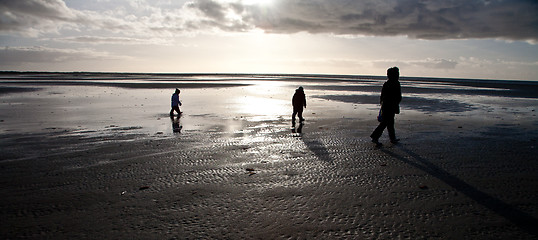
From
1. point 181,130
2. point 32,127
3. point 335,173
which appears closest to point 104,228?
point 335,173

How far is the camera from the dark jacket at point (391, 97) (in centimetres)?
822

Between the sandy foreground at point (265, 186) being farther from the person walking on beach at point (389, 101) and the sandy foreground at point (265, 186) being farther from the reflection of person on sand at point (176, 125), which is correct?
the reflection of person on sand at point (176, 125)

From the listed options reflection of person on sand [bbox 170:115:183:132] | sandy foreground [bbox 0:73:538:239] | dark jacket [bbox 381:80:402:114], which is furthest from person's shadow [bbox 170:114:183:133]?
dark jacket [bbox 381:80:402:114]

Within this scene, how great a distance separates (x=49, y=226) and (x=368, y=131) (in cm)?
926

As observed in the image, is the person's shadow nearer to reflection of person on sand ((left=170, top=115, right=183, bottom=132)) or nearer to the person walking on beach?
reflection of person on sand ((left=170, top=115, right=183, bottom=132))

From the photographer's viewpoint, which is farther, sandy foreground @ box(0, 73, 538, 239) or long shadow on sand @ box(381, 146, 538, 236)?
long shadow on sand @ box(381, 146, 538, 236)

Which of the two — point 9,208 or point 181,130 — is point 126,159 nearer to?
point 9,208

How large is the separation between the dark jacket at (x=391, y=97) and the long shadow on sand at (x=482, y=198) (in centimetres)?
202

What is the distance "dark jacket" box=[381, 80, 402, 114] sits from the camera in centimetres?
822

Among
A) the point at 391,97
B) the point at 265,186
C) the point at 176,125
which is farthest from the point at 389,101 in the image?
the point at 176,125

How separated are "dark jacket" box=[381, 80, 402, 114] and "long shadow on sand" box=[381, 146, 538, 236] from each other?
2017 mm

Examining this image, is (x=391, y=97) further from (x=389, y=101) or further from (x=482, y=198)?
(x=482, y=198)

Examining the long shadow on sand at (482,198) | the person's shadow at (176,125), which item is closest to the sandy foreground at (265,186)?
the long shadow on sand at (482,198)

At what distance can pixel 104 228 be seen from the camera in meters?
3.61
